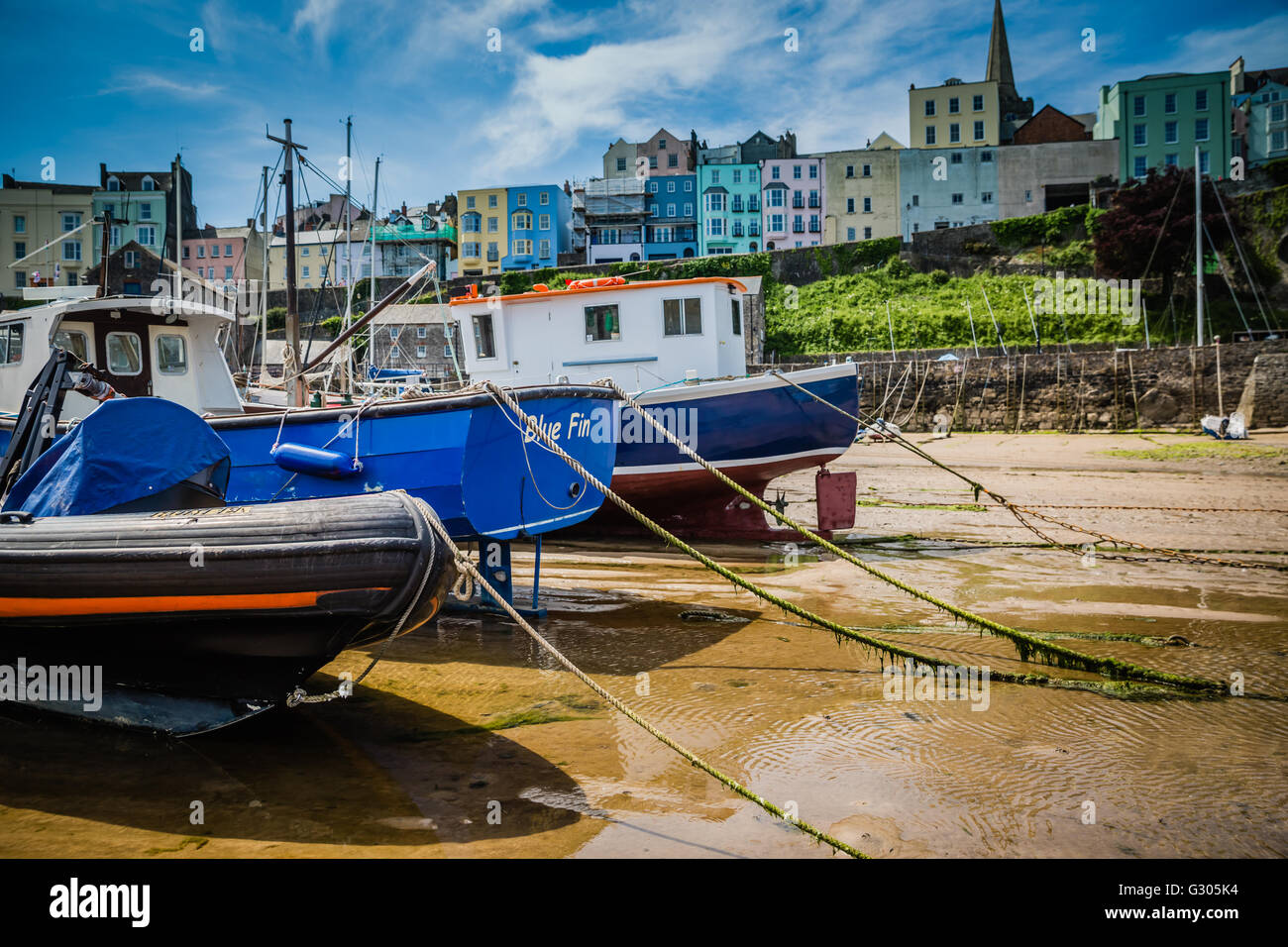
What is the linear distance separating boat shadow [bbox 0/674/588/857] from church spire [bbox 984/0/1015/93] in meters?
84.3

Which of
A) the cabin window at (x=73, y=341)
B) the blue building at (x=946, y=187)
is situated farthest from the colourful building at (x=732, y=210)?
the cabin window at (x=73, y=341)

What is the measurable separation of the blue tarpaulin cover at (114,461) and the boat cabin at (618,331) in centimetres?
629

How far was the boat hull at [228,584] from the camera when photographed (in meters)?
4.11

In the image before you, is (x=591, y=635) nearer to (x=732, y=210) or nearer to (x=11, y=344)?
(x=11, y=344)

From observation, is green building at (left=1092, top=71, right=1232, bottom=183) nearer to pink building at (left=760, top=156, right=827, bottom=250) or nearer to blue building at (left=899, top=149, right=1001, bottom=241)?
blue building at (left=899, top=149, right=1001, bottom=241)

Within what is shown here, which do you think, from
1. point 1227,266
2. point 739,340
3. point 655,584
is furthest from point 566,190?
point 655,584

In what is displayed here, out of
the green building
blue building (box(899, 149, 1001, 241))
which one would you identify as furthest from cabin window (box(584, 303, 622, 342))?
the green building

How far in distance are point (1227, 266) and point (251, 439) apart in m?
43.9

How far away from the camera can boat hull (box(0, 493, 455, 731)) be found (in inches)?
162

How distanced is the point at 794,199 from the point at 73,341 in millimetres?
55275

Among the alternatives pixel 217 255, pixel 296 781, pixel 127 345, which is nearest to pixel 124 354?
pixel 127 345

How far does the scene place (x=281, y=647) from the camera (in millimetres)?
4309

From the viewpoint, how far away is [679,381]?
37.5ft
